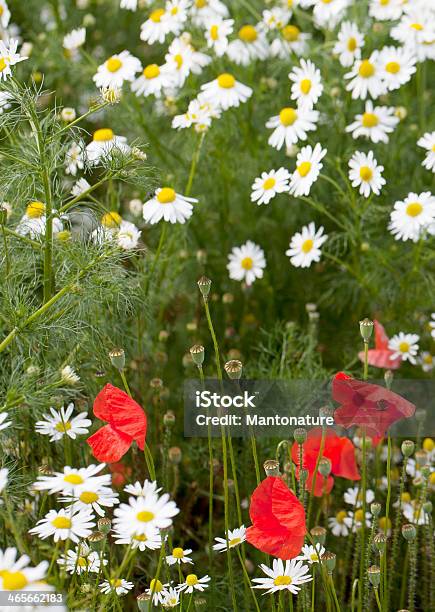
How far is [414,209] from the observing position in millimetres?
1385

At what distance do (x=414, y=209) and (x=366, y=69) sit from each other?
0.28 metres

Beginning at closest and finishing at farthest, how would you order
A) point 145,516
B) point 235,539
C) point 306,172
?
point 145,516 → point 235,539 → point 306,172

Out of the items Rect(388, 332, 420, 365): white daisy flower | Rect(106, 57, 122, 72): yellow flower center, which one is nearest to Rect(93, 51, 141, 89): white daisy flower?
Rect(106, 57, 122, 72): yellow flower center

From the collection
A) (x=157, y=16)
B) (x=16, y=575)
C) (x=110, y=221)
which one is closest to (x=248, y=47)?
(x=157, y=16)

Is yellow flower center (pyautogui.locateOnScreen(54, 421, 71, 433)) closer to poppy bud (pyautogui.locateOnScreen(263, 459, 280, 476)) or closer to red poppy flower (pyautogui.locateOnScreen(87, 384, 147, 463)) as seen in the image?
red poppy flower (pyautogui.locateOnScreen(87, 384, 147, 463))

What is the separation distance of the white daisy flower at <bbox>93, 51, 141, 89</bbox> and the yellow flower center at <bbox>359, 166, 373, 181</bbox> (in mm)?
398

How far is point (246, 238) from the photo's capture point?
1.69 meters

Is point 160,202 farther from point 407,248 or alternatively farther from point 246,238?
→ point 407,248


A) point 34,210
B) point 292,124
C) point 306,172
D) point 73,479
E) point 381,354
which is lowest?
point 73,479

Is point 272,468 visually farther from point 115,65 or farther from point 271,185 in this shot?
point 115,65

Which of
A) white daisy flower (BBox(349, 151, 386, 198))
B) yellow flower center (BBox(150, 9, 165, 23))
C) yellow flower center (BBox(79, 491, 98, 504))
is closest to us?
yellow flower center (BBox(79, 491, 98, 504))

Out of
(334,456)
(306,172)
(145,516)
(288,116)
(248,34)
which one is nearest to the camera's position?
(145,516)

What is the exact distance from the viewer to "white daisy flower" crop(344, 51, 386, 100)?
1515 mm

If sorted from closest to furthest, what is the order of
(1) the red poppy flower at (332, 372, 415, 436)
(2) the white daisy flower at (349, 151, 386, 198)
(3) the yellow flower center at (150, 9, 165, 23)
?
(1) the red poppy flower at (332, 372, 415, 436), (2) the white daisy flower at (349, 151, 386, 198), (3) the yellow flower center at (150, 9, 165, 23)
